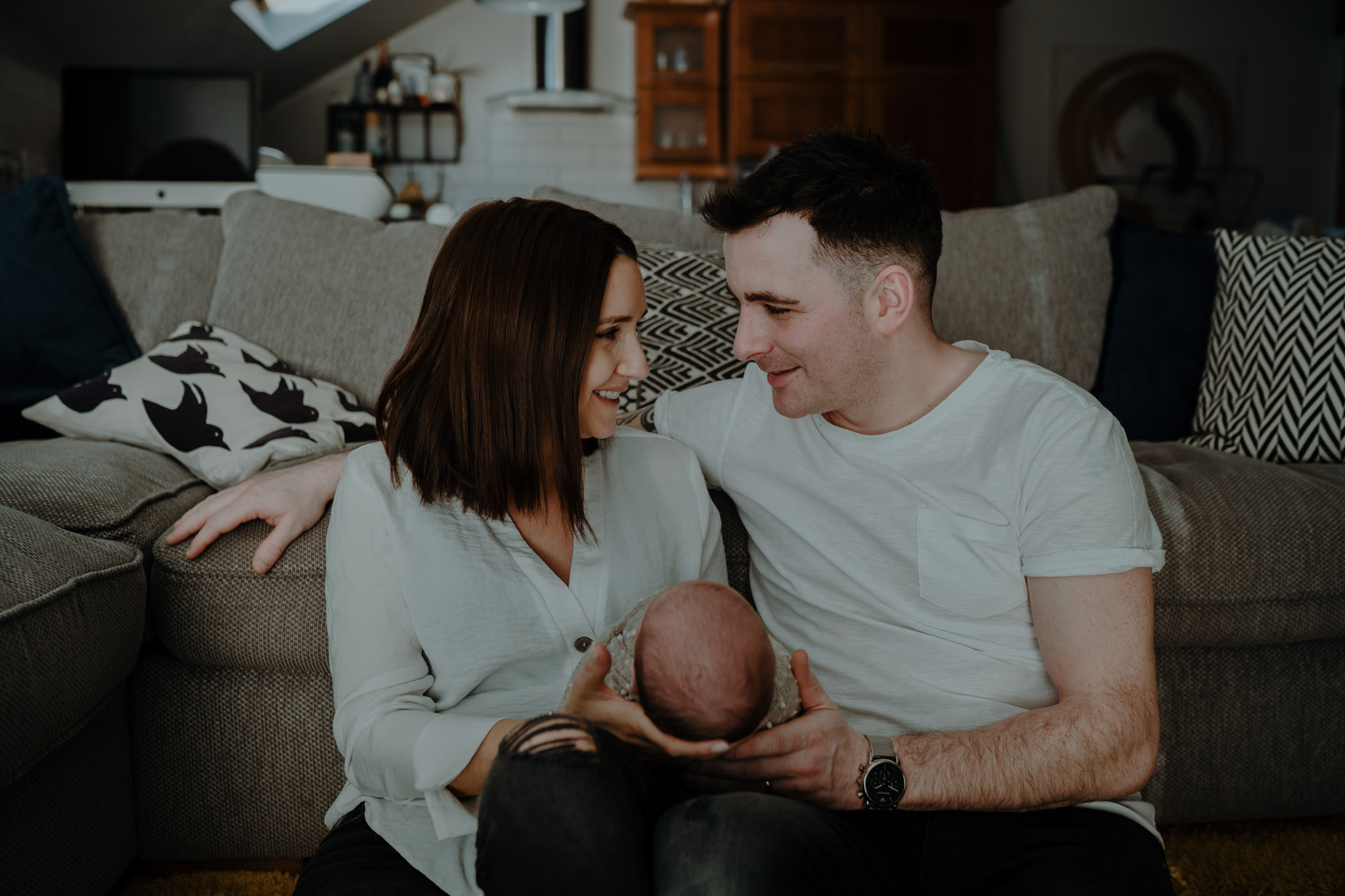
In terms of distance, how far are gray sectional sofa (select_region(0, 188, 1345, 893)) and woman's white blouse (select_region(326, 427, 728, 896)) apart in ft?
0.97

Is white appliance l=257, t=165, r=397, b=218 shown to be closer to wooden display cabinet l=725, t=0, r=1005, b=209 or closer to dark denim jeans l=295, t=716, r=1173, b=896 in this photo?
wooden display cabinet l=725, t=0, r=1005, b=209

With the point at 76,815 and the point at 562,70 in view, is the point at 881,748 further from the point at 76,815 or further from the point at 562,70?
the point at 562,70

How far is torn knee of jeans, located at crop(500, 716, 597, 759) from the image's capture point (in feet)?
2.35

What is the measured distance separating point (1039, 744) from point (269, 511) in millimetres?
948

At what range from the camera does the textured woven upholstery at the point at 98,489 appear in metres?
1.25

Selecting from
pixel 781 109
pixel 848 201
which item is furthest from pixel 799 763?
pixel 781 109

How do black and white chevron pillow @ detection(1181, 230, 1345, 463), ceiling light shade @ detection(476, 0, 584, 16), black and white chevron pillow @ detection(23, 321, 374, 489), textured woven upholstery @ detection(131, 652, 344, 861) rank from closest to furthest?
textured woven upholstery @ detection(131, 652, 344, 861)
black and white chevron pillow @ detection(23, 321, 374, 489)
black and white chevron pillow @ detection(1181, 230, 1345, 463)
ceiling light shade @ detection(476, 0, 584, 16)

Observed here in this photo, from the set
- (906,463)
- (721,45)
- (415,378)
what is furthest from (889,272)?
(721,45)

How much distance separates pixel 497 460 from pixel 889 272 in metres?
0.53

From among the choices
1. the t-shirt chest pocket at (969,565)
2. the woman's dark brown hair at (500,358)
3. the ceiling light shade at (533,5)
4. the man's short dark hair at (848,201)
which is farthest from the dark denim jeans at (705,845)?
the ceiling light shade at (533,5)

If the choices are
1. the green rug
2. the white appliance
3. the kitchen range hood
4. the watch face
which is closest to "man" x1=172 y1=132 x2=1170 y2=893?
the watch face

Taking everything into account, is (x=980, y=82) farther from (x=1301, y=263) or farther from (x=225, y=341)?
(x=225, y=341)

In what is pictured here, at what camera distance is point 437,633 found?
3.12 feet

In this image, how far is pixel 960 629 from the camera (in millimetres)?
1057
